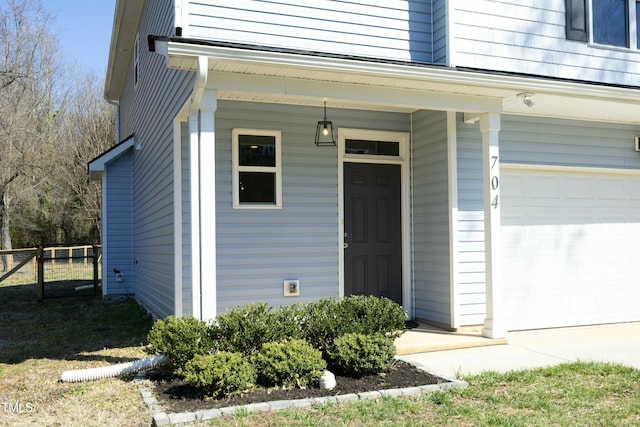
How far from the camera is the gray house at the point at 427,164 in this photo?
6.50 metres

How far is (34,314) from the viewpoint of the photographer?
9859mm

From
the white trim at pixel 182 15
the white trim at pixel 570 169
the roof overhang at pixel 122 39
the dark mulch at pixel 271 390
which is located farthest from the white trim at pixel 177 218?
the roof overhang at pixel 122 39

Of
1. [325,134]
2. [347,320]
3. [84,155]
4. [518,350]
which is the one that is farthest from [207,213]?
[84,155]

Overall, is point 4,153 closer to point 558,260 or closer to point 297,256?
point 297,256

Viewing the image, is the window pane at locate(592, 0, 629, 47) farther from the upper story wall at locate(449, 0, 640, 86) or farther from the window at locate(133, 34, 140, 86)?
the window at locate(133, 34, 140, 86)

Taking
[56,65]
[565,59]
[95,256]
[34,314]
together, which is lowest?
[34,314]

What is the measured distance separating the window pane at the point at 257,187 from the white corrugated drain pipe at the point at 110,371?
240 cm

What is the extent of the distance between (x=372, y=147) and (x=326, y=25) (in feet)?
5.93

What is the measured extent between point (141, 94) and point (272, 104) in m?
4.56

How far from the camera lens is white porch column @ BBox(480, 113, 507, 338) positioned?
655 cm

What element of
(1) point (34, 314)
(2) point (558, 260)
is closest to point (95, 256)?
(1) point (34, 314)

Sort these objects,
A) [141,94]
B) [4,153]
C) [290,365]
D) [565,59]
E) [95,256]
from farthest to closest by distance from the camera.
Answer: [4,153], [95,256], [141,94], [565,59], [290,365]

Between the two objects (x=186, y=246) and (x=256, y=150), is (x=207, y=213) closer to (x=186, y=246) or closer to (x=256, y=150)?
(x=186, y=246)

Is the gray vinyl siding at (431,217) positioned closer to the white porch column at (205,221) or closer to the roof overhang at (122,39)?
the white porch column at (205,221)
